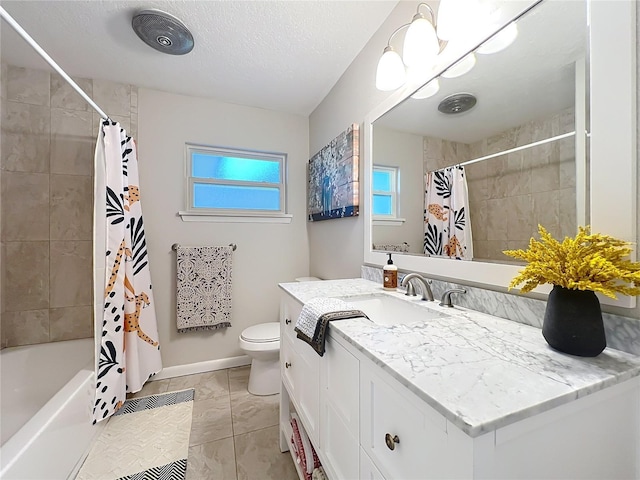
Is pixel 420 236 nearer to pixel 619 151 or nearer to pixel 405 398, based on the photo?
pixel 619 151

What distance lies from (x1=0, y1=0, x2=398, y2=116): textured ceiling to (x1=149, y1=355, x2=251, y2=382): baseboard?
2240mm

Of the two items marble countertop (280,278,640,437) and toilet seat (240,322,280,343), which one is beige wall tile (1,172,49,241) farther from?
marble countertop (280,278,640,437)

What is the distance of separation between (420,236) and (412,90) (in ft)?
2.28

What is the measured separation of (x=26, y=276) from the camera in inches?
72.2

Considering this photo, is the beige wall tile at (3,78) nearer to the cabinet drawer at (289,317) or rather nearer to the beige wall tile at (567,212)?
the cabinet drawer at (289,317)

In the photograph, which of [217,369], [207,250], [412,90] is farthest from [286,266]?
[412,90]

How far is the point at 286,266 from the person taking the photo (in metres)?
2.53

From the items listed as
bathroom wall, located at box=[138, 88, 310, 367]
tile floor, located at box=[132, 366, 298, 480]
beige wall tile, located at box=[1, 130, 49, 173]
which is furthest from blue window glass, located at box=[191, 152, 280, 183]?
tile floor, located at box=[132, 366, 298, 480]

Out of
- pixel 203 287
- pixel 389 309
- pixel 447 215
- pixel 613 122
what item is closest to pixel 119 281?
pixel 203 287

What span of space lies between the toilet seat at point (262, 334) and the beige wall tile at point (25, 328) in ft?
4.55

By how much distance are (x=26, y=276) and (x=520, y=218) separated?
2.87 meters

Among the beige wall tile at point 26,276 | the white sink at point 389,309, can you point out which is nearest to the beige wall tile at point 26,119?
the beige wall tile at point 26,276

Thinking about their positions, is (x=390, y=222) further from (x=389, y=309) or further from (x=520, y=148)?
(x=520, y=148)

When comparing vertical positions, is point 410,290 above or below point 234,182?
below
